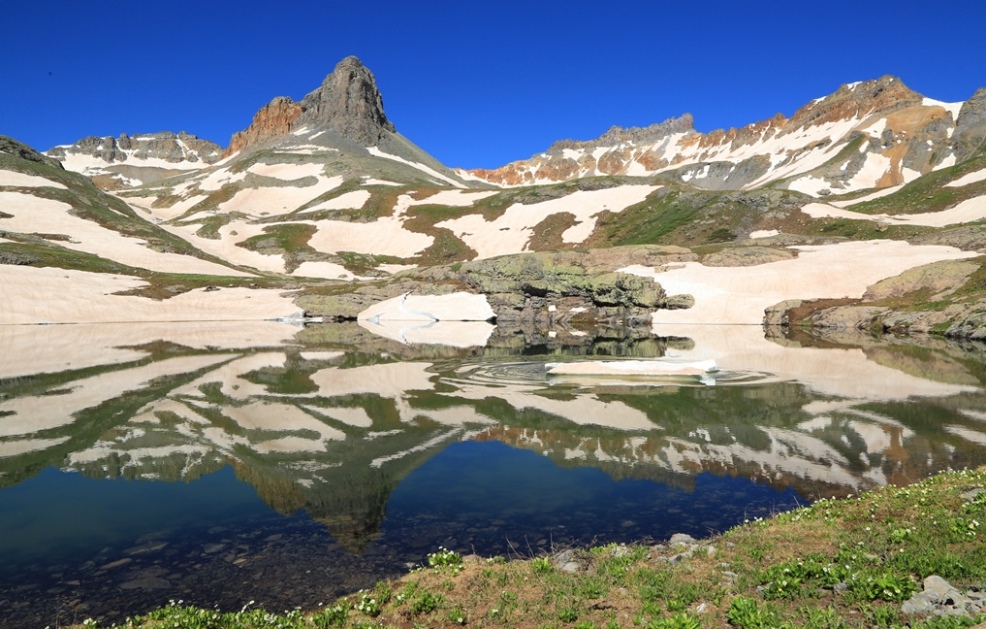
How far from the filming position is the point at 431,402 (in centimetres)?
2652

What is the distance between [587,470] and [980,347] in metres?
42.3

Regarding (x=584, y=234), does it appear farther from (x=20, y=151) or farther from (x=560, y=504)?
(x=20, y=151)

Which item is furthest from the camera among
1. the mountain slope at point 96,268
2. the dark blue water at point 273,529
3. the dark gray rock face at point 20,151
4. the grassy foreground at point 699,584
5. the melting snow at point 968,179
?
the dark gray rock face at point 20,151

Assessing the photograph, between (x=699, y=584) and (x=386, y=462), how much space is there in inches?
422

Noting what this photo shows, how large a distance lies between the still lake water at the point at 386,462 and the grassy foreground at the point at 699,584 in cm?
126

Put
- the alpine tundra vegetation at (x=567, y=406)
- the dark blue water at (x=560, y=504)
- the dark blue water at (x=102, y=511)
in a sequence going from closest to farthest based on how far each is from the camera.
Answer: the alpine tundra vegetation at (x=567, y=406) < the dark blue water at (x=102, y=511) < the dark blue water at (x=560, y=504)

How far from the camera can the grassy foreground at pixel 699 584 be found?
826cm

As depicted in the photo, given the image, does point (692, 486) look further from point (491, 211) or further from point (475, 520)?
point (491, 211)

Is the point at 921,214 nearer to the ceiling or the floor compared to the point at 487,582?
nearer to the ceiling

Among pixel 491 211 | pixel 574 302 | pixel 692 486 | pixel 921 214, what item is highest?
pixel 491 211

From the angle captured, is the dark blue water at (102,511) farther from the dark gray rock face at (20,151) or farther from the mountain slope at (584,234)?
the dark gray rock face at (20,151)

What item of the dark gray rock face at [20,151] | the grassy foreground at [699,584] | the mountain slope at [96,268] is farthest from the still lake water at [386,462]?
the dark gray rock face at [20,151]

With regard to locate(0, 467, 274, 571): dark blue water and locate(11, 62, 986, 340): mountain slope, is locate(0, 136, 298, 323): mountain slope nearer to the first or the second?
locate(11, 62, 986, 340): mountain slope

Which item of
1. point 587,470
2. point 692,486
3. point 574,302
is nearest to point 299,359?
point 587,470
